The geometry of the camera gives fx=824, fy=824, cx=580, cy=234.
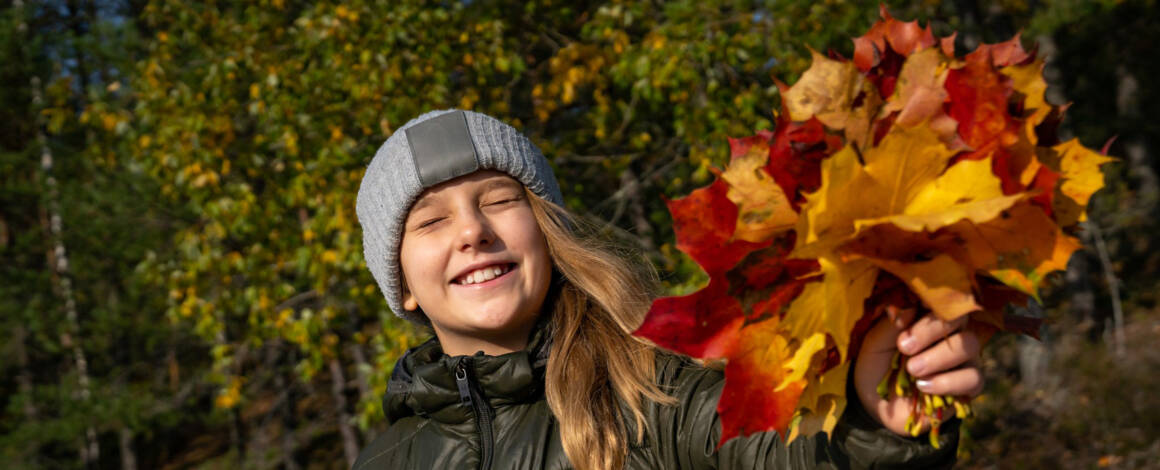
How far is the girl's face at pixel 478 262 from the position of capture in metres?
1.75

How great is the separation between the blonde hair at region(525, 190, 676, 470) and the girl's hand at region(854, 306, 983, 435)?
582 millimetres

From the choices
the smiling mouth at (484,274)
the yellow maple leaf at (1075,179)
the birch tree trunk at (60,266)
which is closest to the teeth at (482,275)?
the smiling mouth at (484,274)

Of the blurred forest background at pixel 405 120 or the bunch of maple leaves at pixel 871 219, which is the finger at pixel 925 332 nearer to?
the bunch of maple leaves at pixel 871 219

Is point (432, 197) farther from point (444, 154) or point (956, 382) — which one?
point (956, 382)

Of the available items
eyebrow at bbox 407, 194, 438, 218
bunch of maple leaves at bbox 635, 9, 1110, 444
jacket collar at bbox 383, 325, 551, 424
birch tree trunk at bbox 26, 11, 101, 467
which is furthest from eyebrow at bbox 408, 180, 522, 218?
birch tree trunk at bbox 26, 11, 101, 467

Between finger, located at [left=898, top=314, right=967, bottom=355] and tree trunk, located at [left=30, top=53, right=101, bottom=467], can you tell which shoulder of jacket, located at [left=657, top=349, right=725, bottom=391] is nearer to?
finger, located at [left=898, top=314, right=967, bottom=355]

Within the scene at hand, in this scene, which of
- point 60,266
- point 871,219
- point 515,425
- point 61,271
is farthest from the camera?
point 60,266

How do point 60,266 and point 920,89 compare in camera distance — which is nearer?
point 920,89

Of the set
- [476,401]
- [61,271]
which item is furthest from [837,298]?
[61,271]

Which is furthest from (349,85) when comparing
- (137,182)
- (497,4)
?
(137,182)

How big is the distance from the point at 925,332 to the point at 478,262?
1009 millimetres

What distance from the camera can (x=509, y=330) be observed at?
1.83 m

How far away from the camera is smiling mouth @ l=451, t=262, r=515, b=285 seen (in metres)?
1.76

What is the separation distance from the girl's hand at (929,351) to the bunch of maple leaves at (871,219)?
0.06 feet
